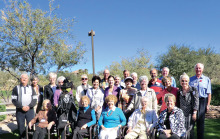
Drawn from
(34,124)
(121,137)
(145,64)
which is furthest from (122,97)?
(145,64)

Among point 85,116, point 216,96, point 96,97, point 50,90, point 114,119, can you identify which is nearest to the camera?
point 114,119

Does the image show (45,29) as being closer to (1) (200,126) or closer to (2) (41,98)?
(2) (41,98)

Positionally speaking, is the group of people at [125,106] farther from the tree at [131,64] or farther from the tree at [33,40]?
the tree at [131,64]

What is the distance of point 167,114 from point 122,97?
1.16 meters

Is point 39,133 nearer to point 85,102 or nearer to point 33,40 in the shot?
point 85,102

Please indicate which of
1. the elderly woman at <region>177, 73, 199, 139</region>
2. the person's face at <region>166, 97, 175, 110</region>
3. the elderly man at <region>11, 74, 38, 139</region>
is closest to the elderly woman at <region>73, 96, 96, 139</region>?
the elderly man at <region>11, 74, 38, 139</region>

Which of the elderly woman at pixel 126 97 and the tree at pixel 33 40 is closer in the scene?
the elderly woman at pixel 126 97

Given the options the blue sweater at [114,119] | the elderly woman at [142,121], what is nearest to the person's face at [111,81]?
the blue sweater at [114,119]

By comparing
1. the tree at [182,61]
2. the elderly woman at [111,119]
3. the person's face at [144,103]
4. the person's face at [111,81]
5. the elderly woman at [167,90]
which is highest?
the tree at [182,61]

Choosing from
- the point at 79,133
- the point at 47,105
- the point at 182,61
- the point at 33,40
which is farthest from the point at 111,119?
the point at 182,61

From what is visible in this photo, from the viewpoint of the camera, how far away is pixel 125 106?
4.43m

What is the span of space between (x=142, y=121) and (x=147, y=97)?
20.0 inches

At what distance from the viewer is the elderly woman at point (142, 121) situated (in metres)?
3.78

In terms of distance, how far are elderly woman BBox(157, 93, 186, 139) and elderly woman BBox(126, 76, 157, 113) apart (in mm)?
418
